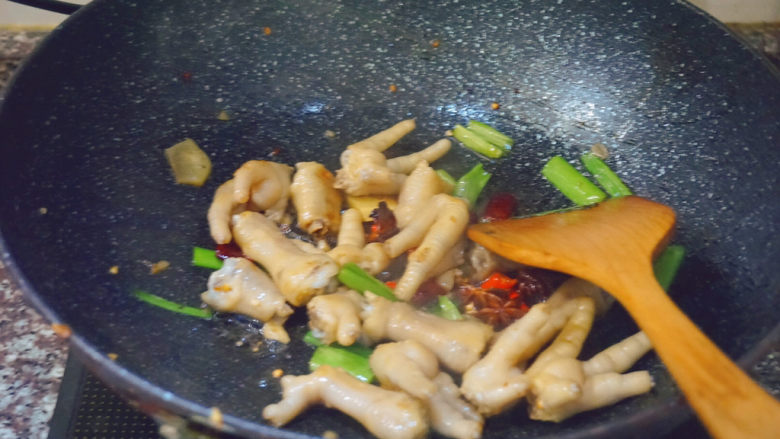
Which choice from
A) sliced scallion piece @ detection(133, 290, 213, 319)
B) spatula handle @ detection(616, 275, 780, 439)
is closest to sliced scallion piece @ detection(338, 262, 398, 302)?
sliced scallion piece @ detection(133, 290, 213, 319)

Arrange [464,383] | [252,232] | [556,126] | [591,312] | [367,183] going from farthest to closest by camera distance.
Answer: [556,126] → [367,183] → [252,232] → [591,312] → [464,383]

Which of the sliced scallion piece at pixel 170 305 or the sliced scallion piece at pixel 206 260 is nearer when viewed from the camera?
the sliced scallion piece at pixel 170 305

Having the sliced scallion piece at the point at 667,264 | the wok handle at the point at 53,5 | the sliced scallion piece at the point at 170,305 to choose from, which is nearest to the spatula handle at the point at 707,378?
the sliced scallion piece at the point at 667,264

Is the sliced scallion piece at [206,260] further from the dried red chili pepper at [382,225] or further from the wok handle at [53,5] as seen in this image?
the wok handle at [53,5]

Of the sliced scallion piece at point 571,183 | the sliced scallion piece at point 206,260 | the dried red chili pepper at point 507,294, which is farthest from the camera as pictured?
the sliced scallion piece at point 571,183

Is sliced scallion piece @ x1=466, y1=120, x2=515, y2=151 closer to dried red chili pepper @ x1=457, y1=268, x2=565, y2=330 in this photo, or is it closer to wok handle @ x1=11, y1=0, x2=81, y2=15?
dried red chili pepper @ x1=457, y1=268, x2=565, y2=330

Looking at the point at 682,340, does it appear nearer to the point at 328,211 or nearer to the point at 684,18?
the point at 328,211

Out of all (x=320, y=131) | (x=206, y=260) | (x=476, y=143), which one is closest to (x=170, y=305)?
(x=206, y=260)

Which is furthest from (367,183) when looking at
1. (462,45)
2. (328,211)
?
(462,45)
